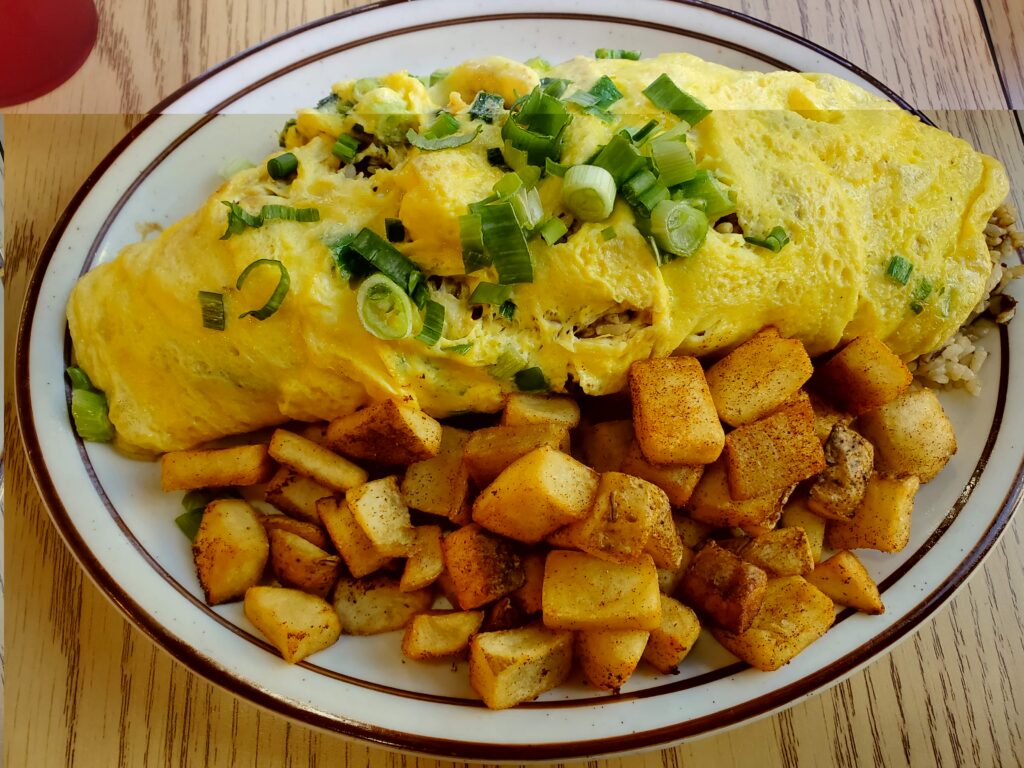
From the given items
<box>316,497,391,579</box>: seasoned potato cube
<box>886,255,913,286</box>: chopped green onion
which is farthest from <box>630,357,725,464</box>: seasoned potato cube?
<box>316,497,391,579</box>: seasoned potato cube

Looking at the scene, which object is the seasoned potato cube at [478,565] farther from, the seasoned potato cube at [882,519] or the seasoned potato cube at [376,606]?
the seasoned potato cube at [882,519]

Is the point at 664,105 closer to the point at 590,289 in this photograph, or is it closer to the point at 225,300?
the point at 590,289

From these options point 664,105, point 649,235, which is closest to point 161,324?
point 649,235

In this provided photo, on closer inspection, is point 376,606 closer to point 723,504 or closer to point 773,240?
point 723,504

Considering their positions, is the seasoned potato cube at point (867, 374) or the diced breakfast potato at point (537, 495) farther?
the seasoned potato cube at point (867, 374)

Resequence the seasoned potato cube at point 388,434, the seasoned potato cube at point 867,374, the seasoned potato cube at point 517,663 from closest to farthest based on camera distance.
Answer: the seasoned potato cube at point 517,663, the seasoned potato cube at point 388,434, the seasoned potato cube at point 867,374

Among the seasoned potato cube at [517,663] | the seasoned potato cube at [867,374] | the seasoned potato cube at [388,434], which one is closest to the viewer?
the seasoned potato cube at [517,663]

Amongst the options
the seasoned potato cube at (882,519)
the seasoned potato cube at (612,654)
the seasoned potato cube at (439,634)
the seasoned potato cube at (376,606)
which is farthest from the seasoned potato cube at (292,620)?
the seasoned potato cube at (882,519)
